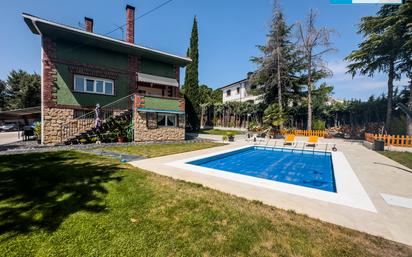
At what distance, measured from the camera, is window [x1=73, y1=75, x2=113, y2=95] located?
48.1ft

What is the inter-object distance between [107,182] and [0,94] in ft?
192

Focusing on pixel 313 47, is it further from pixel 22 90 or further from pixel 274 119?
pixel 22 90

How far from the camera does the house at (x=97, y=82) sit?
43.5 feet

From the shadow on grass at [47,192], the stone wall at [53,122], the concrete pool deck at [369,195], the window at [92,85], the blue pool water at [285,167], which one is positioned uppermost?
the window at [92,85]

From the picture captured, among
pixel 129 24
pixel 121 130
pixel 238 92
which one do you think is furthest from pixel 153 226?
pixel 238 92

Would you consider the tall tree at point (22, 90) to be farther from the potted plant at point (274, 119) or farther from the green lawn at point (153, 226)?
the potted plant at point (274, 119)

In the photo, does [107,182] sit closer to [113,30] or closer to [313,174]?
[313,174]

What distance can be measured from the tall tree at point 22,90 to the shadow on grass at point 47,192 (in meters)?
43.7

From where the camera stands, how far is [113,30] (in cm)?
1652

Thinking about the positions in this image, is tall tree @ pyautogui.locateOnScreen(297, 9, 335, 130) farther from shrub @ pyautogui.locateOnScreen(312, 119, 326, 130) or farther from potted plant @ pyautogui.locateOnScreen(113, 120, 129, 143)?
potted plant @ pyautogui.locateOnScreen(113, 120, 129, 143)

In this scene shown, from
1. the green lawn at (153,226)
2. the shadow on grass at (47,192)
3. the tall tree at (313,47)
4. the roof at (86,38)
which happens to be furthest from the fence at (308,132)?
the shadow on grass at (47,192)

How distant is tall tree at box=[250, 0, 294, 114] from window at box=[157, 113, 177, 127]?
13807 millimetres

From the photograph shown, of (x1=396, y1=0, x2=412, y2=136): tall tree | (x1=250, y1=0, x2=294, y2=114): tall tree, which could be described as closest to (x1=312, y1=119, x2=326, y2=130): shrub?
(x1=250, y1=0, x2=294, y2=114): tall tree

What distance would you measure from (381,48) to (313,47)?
6.40m
